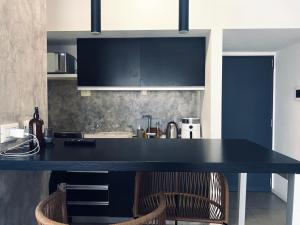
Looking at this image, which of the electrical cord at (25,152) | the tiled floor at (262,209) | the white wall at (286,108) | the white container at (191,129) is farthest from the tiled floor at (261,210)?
the electrical cord at (25,152)

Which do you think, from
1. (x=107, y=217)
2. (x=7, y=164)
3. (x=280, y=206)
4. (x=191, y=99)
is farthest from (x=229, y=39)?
(x=7, y=164)

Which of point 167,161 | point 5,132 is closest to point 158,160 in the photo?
point 167,161

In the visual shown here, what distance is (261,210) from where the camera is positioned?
11.1ft

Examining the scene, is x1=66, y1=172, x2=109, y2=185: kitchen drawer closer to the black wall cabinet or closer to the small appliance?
the black wall cabinet

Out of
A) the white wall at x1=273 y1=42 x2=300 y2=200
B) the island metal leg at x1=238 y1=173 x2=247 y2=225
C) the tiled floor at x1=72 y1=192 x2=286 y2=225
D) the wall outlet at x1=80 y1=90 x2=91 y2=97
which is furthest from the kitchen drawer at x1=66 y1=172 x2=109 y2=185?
the white wall at x1=273 y1=42 x2=300 y2=200

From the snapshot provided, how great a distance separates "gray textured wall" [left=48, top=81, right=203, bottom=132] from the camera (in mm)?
3588

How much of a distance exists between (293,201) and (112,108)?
111 inches

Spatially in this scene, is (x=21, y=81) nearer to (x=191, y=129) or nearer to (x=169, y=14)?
(x=169, y=14)

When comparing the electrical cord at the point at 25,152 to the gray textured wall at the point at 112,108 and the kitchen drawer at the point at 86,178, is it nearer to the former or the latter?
the kitchen drawer at the point at 86,178

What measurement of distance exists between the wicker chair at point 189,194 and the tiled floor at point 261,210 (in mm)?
1472

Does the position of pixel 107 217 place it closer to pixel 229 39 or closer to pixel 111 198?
pixel 111 198

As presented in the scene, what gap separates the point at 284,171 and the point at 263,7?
7.09 feet

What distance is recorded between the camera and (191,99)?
357cm

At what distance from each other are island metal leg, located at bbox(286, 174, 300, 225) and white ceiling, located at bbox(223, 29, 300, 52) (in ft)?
6.72
